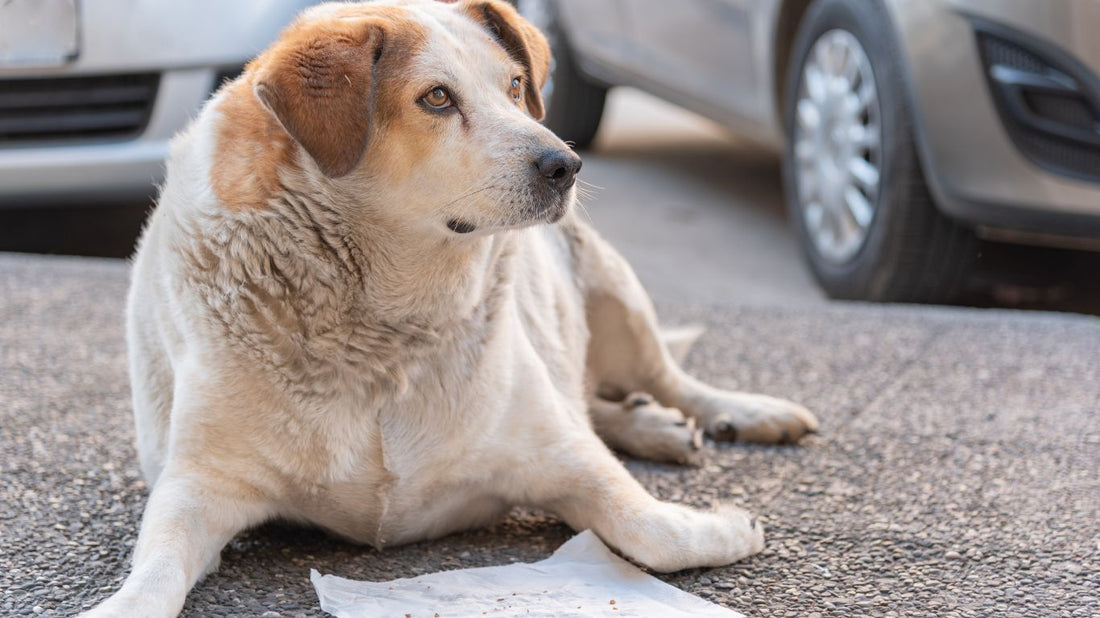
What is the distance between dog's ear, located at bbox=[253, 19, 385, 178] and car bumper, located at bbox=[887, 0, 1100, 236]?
2724mm

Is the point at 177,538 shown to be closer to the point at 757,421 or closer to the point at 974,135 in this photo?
the point at 757,421

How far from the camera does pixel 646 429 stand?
11.5ft

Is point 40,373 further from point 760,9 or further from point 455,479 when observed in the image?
point 760,9

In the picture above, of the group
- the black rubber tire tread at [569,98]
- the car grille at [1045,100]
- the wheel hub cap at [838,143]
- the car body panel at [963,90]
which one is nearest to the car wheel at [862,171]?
the wheel hub cap at [838,143]

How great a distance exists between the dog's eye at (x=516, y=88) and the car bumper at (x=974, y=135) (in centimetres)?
222

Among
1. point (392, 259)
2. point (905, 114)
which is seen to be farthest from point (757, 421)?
point (905, 114)

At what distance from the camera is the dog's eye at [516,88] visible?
284 cm

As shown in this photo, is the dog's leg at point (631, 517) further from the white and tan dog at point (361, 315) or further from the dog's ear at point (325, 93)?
the dog's ear at point (325, 93)

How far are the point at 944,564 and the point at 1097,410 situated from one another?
4.58ft

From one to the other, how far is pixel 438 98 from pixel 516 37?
433 mm

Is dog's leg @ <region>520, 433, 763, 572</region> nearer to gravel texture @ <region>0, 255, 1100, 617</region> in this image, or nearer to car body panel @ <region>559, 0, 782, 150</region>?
gravel texture @ <region>0, 255, 1100, 617</region>

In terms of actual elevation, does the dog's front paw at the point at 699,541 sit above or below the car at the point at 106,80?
above

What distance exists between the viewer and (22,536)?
289 cm

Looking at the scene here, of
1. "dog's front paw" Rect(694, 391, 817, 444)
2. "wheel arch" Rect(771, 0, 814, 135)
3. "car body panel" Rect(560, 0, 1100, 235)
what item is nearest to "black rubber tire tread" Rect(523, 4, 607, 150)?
"car body panel" Rect(560, 0, 1100, 235)
